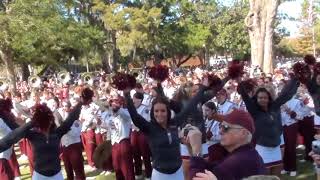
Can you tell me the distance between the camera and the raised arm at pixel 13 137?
5.87 meters

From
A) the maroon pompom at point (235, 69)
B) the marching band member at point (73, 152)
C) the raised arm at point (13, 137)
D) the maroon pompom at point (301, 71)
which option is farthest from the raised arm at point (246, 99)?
the marching band member at point (73, 152)

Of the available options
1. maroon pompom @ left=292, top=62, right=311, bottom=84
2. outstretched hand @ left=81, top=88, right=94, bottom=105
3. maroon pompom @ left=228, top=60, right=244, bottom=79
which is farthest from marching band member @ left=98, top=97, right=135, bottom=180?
maroon pompom @ left=292, top=62, right=311, bottom=84

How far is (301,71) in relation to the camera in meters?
7.54

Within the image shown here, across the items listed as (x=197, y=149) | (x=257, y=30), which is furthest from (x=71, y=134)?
(x=257, y=30)

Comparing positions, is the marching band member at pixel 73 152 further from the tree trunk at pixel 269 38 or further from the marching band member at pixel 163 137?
the tree trunk at pixel 269 38

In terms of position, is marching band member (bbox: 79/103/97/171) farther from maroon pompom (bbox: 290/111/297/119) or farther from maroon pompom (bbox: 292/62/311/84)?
maroon pompom (bbox: 292/62/311/84)

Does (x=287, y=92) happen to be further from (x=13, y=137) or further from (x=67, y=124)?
(x=13, y=137)

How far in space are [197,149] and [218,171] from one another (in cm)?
39

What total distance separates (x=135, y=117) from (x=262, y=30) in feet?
48.0

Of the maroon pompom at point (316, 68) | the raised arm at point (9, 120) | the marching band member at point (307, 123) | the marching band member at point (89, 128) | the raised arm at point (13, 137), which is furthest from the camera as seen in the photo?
the marching band member at point (89, 128)

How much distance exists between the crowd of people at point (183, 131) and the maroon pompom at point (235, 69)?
0.07 meters

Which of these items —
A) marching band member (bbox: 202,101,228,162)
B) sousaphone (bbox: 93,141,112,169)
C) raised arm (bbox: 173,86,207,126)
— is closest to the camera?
raised arm (bbox: 173,86,207,126)

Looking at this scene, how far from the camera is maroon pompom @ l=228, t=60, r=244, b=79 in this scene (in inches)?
269

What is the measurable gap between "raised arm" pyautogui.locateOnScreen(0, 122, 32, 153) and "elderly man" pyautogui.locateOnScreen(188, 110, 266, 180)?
2860 millimetres
